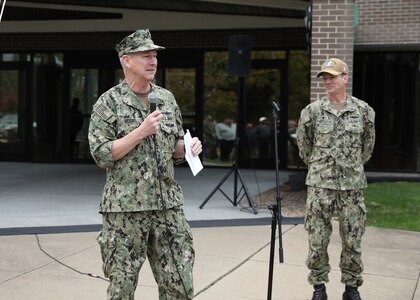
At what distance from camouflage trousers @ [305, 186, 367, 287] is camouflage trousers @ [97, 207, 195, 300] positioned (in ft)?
4.76

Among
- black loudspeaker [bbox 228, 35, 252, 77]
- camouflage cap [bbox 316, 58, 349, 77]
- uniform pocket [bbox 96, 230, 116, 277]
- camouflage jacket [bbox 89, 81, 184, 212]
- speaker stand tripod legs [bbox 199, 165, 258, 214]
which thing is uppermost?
black loudspeaker [bbox 228, 35, 252, 77]

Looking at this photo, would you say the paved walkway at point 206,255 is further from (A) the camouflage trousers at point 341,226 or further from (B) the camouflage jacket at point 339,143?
(B) the camouflage jacket at point 339,143

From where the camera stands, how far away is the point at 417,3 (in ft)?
38.6

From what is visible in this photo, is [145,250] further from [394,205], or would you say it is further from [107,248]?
[394,205]

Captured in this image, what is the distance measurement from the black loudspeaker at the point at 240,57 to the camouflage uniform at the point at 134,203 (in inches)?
223

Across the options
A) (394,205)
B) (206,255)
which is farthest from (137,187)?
(394,205)

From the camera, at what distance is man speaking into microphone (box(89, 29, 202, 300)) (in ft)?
10.3

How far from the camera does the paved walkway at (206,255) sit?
504 centimetres

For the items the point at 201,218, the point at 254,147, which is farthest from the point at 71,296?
the point at 254,147

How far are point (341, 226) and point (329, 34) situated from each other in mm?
4525

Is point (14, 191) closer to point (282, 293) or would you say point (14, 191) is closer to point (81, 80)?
point (81, 80)

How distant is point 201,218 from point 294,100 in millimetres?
6626

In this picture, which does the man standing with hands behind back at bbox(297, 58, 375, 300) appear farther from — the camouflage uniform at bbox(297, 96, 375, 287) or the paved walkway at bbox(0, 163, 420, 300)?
the paved walkway at bbox(0, 163, 420, 300)

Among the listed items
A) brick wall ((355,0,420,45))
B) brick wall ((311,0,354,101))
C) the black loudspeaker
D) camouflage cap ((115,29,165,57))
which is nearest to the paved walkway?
the black loudspeaker
